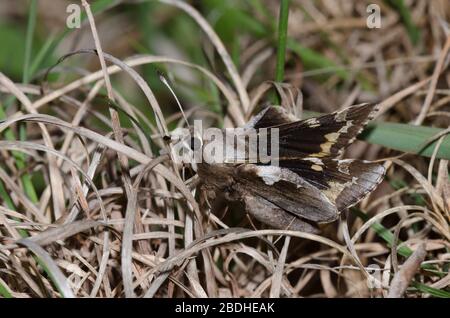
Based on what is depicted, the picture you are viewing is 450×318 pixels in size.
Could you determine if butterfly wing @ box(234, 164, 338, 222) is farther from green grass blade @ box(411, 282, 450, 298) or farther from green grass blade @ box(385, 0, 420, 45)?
green grass blade @ box(385, 0, 420, 45)

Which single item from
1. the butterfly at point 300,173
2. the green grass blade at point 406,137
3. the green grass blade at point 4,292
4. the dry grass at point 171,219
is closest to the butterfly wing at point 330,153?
the butterfly at point 300,173

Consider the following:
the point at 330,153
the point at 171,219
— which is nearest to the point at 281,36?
the point at 330,153

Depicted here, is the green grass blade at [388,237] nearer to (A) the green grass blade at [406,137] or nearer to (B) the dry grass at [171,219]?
(B) the dry grass at [171,219]

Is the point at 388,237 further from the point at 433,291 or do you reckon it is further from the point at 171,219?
the point at 171,219

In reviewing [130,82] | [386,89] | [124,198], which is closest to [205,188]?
[124,198]

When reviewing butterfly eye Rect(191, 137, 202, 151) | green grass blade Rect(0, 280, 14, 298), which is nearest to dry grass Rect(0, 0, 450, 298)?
green grass blade Rect(0, 280, 14, 298)

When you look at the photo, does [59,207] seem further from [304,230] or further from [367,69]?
[367,69]

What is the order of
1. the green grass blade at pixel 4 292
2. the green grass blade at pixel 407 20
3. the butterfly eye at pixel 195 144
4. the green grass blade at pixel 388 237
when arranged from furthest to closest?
the green grass blade at pixel 407 20 < the butterfly eye at pixel 195 144 < the green grass blade at pixel 388 237 < the green grass blade at pixel 4 292
